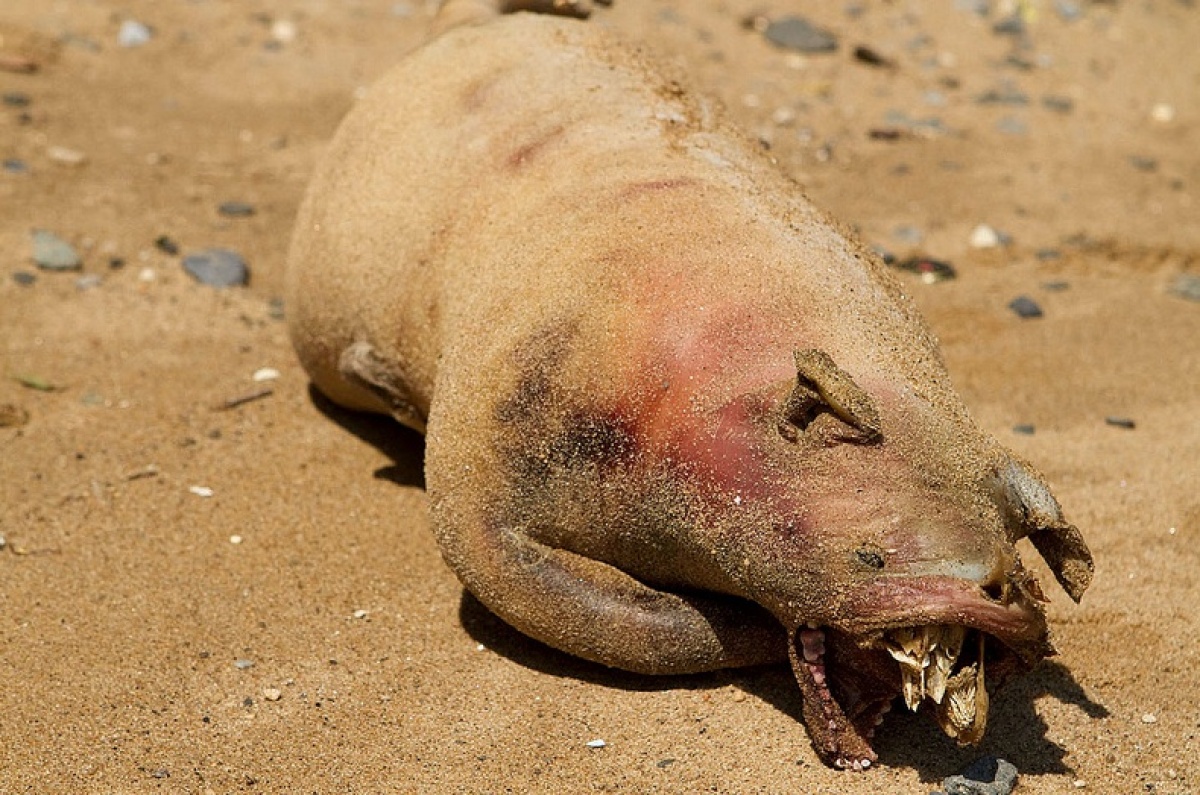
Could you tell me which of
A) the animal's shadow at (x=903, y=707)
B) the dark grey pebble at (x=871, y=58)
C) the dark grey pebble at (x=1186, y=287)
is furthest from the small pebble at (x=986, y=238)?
the animal's shadow at (x=903, y=707)

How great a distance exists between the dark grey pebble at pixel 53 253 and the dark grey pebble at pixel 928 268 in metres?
3.47

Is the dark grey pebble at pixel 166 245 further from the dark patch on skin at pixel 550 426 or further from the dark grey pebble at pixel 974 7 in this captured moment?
the dark grey pebble at pixel 974 7

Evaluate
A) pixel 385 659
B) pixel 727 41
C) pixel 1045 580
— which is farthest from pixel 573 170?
pixel 727 41

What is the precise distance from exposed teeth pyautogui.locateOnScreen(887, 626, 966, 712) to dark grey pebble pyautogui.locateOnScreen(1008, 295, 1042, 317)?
311cm

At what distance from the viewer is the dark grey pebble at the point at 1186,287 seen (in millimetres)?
6391

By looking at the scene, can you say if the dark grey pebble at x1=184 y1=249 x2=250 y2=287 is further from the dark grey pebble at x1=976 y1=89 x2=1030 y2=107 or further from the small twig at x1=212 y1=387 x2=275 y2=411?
the dark grey pebble at x1=976 y1=89 x2=1030 y2=107

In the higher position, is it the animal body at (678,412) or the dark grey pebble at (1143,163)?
the animal body at (678,412)

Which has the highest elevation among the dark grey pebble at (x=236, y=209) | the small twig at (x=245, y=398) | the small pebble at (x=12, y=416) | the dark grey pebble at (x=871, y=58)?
the dark grey pebble at (x=871, y=58)

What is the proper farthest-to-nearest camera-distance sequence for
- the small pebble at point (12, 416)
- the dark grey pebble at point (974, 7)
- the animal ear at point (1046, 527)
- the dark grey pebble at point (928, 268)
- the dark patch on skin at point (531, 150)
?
the dark grey pebble at point (974, 7) < the dark grey pebble at point (928, 268) < the small pebble at point (12, 416) < the dark patch on skin at point (531, 150) < the animal ear at point (1046, 527)

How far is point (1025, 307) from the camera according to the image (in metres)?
6.16

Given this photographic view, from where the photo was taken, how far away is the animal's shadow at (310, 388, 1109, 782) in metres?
3.59

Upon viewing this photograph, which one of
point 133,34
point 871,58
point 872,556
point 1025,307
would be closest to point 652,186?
point 872,556

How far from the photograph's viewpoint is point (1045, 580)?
4375 mm

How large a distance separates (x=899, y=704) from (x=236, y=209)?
4175 mm
